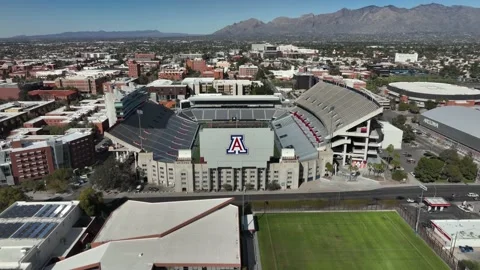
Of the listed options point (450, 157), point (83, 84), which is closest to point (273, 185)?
point (450, 157)

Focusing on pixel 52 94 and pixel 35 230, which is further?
pixel 52 94

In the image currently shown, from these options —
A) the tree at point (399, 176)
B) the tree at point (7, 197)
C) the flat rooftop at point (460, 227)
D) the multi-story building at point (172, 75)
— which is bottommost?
the flat rooftop at point (460, 227)

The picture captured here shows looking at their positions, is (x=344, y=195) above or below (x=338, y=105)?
below

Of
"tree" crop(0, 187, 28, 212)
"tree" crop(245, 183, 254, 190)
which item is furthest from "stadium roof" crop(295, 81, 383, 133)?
"tree" crop(0, 187, 28, 212)

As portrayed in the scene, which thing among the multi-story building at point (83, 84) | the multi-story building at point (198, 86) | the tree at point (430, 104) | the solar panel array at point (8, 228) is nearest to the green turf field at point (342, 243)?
the solar panel array at point (8, 228)

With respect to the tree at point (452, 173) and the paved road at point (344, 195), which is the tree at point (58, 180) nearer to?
the paved road at point (344, 195)

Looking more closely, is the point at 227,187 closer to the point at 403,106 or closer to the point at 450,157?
the point at 450,157

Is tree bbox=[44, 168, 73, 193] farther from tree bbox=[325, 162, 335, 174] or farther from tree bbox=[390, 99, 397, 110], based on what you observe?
tree bbox=[390, 99, 397, 110]
